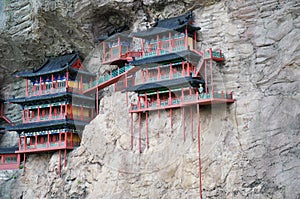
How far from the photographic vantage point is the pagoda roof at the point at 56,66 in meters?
32.7

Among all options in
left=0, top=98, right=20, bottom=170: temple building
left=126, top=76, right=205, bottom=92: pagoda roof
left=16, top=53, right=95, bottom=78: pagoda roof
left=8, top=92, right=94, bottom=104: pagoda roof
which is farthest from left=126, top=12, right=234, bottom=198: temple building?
left=0, top=98, right=20, bottom=170: temple building

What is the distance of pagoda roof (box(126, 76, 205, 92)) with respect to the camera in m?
25.1

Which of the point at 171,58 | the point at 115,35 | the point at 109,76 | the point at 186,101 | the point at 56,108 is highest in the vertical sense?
the point at 115,35

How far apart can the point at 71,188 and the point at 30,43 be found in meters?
11.8

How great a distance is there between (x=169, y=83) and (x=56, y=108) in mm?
9933

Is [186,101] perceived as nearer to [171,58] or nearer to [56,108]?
[171,58]

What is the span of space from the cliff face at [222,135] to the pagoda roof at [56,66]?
4189mm

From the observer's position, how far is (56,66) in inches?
1325

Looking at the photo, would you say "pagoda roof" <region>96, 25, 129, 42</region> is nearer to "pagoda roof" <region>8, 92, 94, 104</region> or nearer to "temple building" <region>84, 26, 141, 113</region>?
"temple building" <region>84, 26, 141, 113</region>

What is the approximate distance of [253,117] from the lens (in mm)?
23547

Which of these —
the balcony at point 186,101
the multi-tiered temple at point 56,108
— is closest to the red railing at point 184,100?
the balcony at point 186,101

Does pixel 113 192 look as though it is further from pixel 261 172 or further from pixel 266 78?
pixel 266 78

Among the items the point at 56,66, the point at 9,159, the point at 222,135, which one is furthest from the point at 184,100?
the point at 9,159

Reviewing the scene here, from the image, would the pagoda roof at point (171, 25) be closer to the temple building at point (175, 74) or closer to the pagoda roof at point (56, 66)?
the temple building at point (175, 74)
